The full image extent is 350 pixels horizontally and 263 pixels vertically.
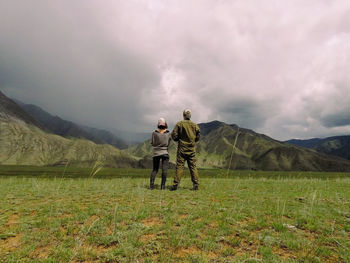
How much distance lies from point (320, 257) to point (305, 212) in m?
2.17

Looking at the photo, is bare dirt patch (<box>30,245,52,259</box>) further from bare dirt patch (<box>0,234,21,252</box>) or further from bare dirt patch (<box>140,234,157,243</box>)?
bare dirt patch (<box>140,234,157,243</box>)

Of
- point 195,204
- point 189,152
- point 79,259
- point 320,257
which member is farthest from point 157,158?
point 320,257

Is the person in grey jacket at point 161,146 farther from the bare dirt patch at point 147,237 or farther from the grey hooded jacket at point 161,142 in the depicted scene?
the bare dirt patch at point 147,237

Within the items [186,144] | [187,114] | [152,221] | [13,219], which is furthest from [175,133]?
[13,219]

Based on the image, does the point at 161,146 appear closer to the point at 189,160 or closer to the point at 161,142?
the point at 161,142

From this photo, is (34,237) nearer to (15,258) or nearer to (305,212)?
(15,258)

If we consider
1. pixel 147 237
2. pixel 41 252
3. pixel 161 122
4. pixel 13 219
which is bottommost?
pixel 13 219

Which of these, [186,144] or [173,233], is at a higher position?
[186,144]

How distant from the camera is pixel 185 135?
8.65 m

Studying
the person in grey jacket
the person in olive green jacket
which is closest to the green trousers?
the person in olive green jacket

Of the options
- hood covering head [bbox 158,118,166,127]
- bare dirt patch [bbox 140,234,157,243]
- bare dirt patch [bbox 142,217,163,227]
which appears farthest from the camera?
hood covering head [bbox 158,118,166,127]

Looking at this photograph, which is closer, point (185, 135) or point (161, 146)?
point (161, 146)

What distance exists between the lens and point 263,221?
4.34 meters

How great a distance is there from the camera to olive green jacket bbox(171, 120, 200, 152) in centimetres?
860
